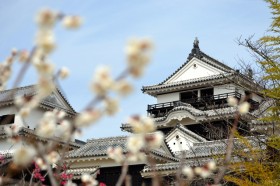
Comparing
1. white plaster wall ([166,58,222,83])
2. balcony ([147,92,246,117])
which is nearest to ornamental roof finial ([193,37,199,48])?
white plaster wall ([166,58,222,83])

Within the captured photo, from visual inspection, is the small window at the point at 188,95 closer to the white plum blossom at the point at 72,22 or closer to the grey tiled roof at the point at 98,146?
the grey tiled roof at the point at 98,146

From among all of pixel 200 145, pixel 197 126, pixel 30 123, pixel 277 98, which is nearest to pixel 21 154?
pixel 277 98

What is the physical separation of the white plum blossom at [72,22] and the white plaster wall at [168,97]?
1128 inches

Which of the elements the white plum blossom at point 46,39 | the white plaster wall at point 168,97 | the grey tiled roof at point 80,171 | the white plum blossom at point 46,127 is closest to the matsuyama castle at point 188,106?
the white plaster wall at point 168,97

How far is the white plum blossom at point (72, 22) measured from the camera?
186 cm

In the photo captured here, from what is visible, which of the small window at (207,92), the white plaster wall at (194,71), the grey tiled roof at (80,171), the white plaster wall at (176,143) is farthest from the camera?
the white plaster wall at (194,71)

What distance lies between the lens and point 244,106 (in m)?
2.57

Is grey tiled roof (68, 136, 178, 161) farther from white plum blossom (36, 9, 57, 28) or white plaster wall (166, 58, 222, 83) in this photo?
white plum blossom (36, 9, 57, 28)

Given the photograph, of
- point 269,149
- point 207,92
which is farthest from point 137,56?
point 207,92

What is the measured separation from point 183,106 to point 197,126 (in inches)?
62.4

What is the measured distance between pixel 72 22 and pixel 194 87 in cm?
2762

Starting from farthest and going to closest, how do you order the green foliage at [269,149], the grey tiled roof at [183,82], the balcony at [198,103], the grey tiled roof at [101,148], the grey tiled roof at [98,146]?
the grey tiled roof at [183,82] < the balcony at [198,103] < the grey tiled roof at [98,146] < the grey tiled roof at [101,148] < the green foliage at [269,149]

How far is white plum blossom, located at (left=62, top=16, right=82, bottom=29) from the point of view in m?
1.86

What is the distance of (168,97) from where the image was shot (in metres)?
31.0
